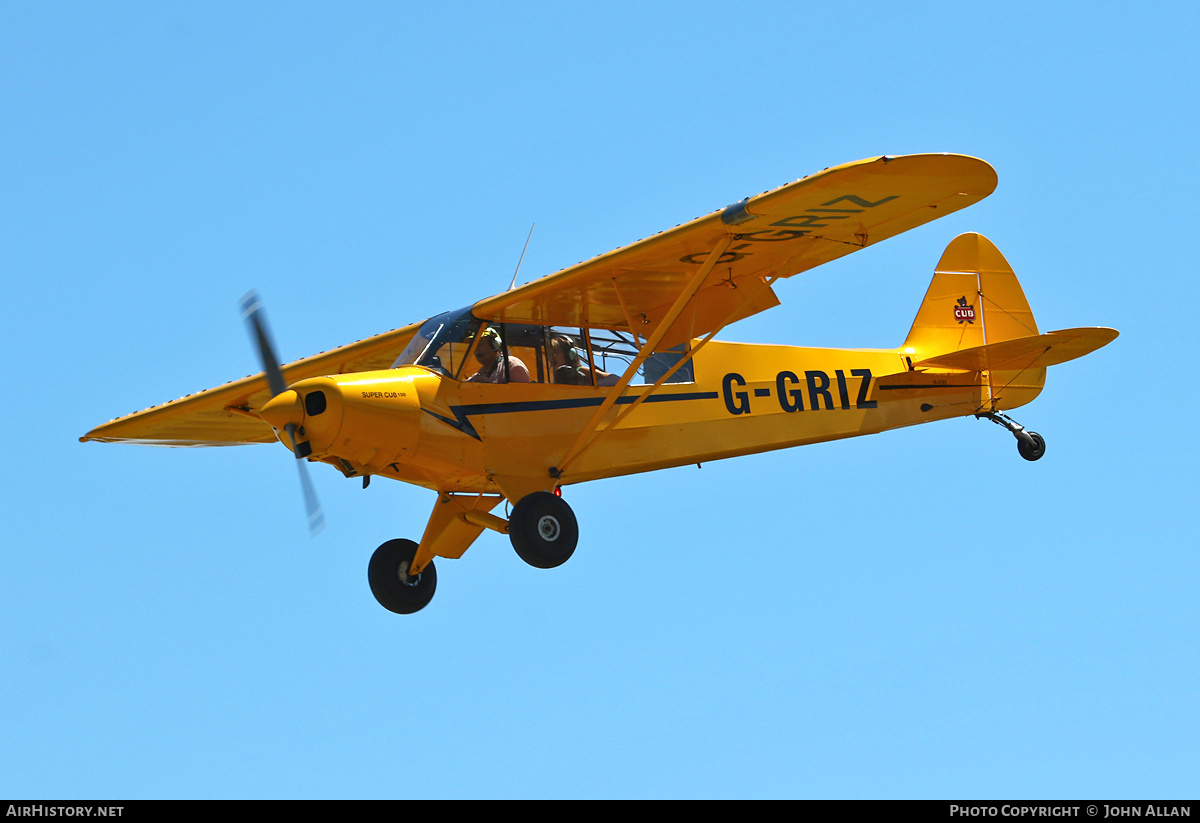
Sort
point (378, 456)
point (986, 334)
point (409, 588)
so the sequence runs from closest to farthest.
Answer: point (378, 456)
point (409, 588)
point (986, 334)

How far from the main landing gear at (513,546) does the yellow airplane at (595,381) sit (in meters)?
0.01

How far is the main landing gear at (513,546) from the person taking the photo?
38.5 feet

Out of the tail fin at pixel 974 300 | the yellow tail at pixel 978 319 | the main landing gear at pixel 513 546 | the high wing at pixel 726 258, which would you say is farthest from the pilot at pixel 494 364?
the tail fin at pixel 974 300

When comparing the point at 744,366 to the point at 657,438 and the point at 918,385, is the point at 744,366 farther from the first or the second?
the point at 918,385

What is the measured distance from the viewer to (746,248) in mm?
11938

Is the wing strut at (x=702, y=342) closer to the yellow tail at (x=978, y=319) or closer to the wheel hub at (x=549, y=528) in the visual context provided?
the wheel hub at (x=549, y=528)

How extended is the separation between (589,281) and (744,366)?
2.28 meters

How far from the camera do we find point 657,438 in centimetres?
1297

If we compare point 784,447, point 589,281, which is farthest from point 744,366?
point 589,281

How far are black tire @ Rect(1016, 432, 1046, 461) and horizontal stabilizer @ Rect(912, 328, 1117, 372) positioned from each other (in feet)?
2.66

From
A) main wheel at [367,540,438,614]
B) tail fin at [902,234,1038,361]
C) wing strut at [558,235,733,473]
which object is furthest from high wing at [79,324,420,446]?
tail fin at [902,234,1038,361]

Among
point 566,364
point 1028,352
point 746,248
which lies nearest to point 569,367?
point 566,364

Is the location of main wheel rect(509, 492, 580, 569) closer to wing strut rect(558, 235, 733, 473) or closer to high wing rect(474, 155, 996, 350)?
wing strut rect(558, 235, 733, 473)

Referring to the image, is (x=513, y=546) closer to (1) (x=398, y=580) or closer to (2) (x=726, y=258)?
(1) (x=398, y=580)
